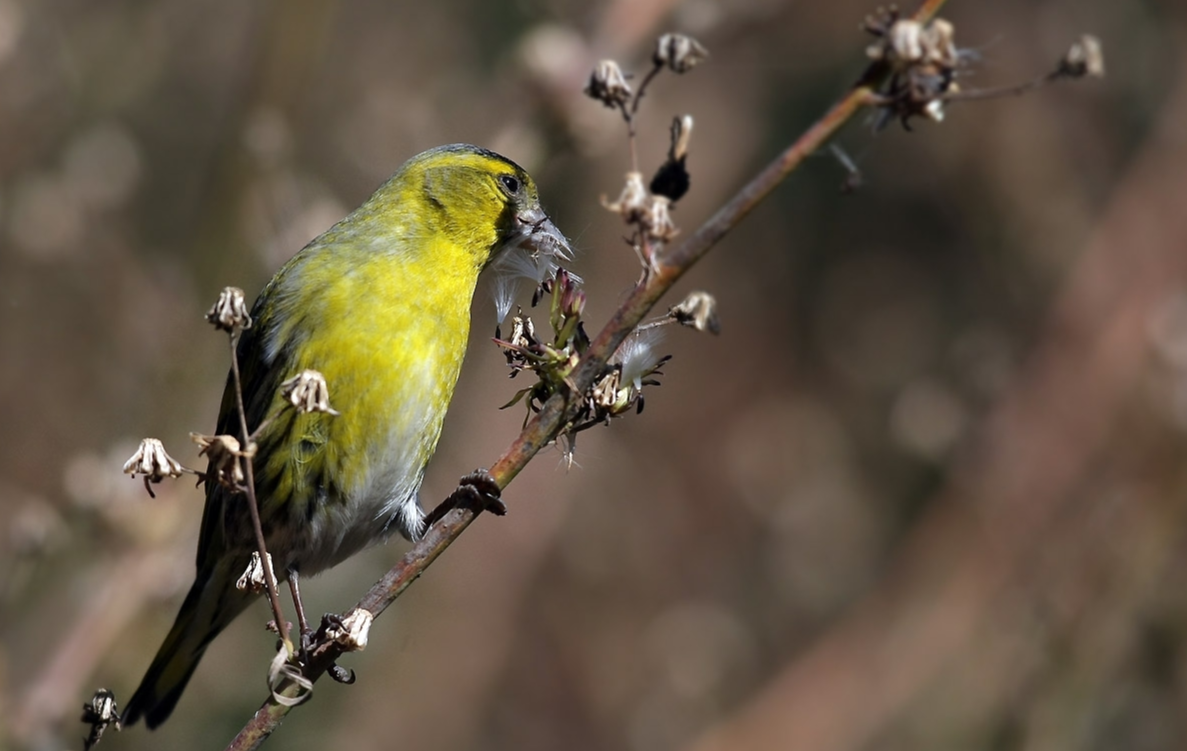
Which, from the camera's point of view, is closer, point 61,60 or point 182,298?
point 182,298

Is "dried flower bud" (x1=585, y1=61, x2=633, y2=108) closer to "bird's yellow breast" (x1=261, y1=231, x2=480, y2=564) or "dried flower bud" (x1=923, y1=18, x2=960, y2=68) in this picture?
"dried flower bud" (x1=923, y1=18, x2=960, y2=68)

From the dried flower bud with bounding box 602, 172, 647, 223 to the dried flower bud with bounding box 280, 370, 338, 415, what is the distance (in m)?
0.62

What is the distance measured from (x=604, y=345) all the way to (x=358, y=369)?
4.93 ft

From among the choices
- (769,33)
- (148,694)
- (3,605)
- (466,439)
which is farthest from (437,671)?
(769,33)

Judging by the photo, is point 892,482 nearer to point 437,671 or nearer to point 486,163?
point 437,671

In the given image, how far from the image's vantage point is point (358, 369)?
130 inches

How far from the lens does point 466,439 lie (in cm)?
510

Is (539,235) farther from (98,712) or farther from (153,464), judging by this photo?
(98,712)

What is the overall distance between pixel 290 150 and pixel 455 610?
2694 millimetres

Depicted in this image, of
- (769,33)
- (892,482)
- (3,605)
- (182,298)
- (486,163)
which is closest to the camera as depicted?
(3,605)

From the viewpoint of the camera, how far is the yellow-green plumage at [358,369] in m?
3.34

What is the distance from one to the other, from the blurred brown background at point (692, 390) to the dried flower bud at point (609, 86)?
83cm

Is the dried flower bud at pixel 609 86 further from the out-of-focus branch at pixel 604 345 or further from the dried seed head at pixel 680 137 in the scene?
the out-of-focus branch at pixel 604 345

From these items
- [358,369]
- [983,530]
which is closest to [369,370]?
[358,369]
